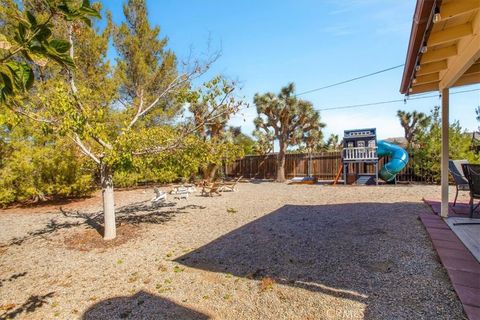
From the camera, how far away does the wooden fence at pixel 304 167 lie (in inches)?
587

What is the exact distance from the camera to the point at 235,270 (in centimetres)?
379

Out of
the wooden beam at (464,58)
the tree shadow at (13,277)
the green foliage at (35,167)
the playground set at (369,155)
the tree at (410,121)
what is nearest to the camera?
the wooden beam at (464,58)

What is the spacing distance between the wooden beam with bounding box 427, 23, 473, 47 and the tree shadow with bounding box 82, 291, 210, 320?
436 centimetres

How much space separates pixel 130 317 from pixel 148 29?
17777mm

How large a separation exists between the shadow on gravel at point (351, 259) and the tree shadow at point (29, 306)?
1794 millimetres

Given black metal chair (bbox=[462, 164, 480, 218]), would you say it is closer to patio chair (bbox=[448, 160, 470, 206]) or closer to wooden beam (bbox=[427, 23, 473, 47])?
patio chair (bbox=[448, 160, 470, 206])

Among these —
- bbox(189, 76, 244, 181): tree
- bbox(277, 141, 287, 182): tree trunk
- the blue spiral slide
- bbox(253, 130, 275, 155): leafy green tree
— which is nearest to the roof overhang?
bbox(189, 76, 244, 181): tree

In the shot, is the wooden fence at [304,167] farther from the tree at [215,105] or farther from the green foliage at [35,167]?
the tree at [215,105]

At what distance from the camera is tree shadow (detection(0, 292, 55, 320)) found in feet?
9.87

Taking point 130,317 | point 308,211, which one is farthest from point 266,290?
point 308,211

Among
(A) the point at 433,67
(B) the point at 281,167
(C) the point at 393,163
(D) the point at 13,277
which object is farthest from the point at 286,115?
(D) the point at 13,277

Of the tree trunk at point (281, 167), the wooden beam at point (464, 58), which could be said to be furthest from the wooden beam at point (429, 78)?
the tree trunk at point (281, 167)

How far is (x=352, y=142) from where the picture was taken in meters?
15.4

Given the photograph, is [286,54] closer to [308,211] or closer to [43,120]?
[308,211]
